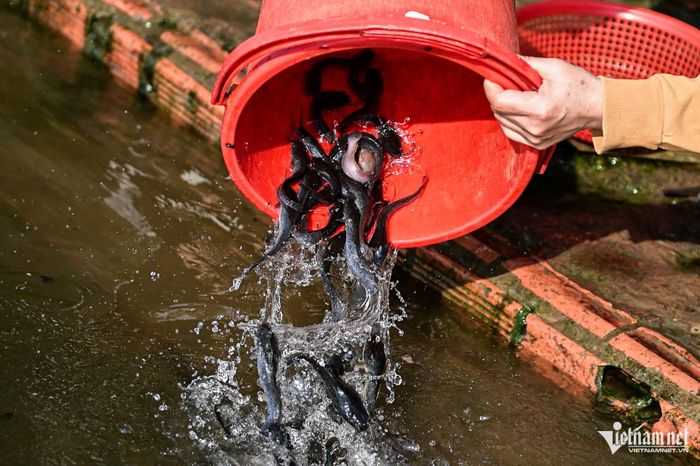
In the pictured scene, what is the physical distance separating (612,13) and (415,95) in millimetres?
1097

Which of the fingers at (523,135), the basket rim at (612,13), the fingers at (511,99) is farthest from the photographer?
the basket rim at (612,13)

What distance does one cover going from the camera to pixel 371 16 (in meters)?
2.38

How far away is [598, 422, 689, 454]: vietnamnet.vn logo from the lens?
3.29 meters

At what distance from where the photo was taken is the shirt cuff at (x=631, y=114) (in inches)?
104

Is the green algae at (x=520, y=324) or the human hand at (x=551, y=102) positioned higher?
the human hand at (x=551, y=102)

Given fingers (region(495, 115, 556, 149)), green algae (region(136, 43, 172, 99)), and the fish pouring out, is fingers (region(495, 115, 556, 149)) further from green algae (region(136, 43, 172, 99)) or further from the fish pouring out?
green algae (region(136, 43, 172, 99))

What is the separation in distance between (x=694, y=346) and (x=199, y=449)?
1.88 meters

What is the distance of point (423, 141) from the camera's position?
11.1 ft

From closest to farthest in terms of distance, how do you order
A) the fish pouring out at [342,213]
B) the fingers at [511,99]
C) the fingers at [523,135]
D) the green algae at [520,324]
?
the fingers at [511,99] → the fingers at [523,135] → the fish pouring out at [342,213] → the green algae at [520,324]

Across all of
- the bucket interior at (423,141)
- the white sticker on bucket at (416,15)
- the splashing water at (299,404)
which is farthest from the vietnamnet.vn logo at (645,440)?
the white sticker on bucket at (416,15)

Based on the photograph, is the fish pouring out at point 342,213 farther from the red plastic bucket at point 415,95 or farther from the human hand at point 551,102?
the human hand at point 551,102

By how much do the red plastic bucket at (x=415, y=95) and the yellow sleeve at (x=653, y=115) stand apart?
0.25 meters

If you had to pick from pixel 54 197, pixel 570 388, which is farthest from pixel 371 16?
pixel 54 197

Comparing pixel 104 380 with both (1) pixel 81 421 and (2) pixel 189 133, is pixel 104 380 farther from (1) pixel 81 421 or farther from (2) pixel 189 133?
(2) pixel 189 133
